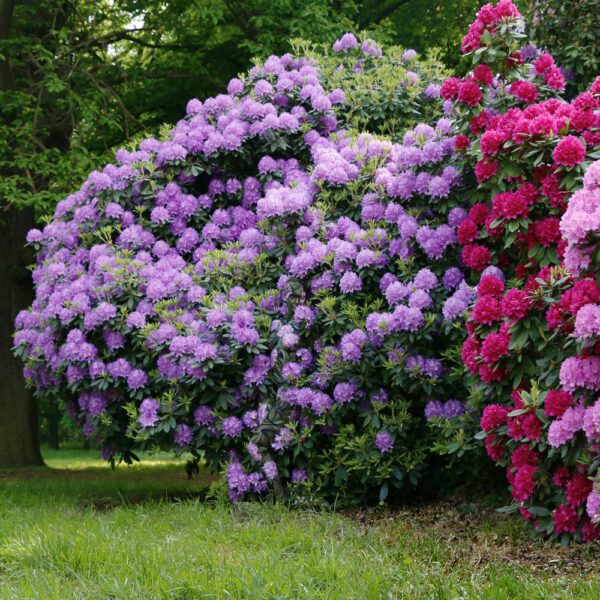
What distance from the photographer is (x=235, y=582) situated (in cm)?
335

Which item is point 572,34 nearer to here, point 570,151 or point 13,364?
point 570,151

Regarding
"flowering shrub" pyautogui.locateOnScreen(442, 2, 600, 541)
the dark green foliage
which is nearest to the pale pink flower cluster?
"flowering shrub" pyautogui.locateOnScreen(442, 2, 600, 541)

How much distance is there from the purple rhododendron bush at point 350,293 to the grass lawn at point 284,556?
0.32m

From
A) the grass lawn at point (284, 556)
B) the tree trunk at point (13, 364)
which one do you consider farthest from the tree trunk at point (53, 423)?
the grass lawn at point (284, 556)

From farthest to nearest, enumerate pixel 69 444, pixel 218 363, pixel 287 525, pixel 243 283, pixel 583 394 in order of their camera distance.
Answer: pixel 69 444, pixel 243 283, pixel 218 363, pixel 287 525, pixel 583 394

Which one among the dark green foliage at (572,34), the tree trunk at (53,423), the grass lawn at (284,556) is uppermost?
the dark green foliage at (572,34)

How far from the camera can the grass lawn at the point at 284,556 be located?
3332 millimetres

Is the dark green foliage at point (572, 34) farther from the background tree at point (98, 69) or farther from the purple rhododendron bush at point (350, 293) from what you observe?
the background tree at point (98, 69)

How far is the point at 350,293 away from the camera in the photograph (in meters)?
5.34

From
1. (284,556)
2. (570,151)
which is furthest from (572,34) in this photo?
(284,556)

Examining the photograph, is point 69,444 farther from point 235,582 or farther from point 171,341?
point 235,582

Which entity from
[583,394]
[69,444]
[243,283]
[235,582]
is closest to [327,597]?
[235,582]

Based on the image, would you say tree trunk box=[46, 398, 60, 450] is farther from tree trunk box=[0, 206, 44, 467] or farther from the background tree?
the background tree

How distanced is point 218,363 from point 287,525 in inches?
56.9
